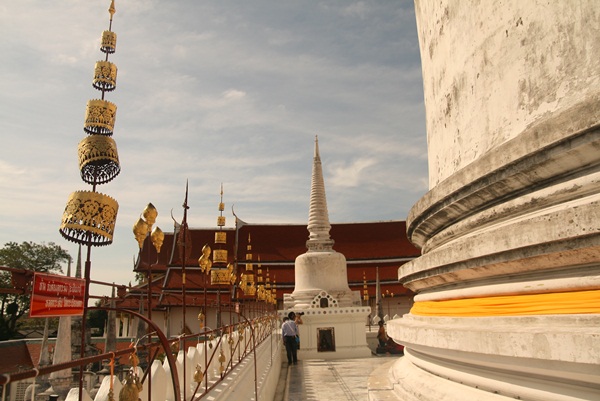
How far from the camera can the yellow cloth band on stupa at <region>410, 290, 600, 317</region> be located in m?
1.99

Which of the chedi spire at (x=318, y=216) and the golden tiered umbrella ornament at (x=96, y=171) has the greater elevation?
the chedi spire at (x=318, y=216)

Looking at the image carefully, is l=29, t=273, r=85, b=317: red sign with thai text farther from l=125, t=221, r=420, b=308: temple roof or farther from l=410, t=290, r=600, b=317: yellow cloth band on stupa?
l=125, t=221, r=420, b=308: temple roof

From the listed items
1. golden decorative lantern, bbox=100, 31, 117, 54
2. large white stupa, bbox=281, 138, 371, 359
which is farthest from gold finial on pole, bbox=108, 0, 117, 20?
large white stupa, bbox=281, 138, 371, 359

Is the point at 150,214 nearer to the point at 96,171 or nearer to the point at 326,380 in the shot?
the point at 96,171

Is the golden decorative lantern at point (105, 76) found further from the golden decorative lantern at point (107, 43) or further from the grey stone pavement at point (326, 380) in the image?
the grey stone pavement at point (326, 380)

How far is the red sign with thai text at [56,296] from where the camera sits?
7.54 ft

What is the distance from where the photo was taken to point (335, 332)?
15.5 metres

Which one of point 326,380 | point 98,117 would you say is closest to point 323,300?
point 326,380

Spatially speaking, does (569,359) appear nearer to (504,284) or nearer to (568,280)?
(568,280)

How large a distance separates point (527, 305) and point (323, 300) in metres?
14.7

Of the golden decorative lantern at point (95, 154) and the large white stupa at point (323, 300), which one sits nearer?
the golden decorative lantern at point (95, 154)

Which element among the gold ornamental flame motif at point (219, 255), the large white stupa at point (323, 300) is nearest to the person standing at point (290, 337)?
the large white stupa at point (323, 300)

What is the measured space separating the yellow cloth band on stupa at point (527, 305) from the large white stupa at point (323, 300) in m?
12.7

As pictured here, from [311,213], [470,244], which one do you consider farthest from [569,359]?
[311,213]
